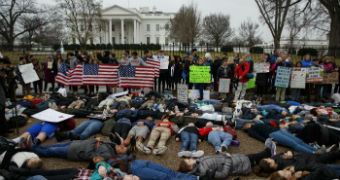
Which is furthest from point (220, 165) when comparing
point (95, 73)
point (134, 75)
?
point (95, 73)

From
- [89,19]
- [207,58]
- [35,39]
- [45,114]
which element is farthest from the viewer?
[35,39]

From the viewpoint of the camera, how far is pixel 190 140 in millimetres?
5672

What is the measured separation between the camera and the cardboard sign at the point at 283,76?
977cm

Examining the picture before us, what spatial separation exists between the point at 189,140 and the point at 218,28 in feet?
126

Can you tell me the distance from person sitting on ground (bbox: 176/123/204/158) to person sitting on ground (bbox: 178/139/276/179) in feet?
2.27

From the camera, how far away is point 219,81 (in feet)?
33.1

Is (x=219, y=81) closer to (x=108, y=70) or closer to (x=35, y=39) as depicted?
(x=108, y=70)

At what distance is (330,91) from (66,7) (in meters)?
23.0

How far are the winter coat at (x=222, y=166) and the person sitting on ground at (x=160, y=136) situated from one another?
1.10 meters

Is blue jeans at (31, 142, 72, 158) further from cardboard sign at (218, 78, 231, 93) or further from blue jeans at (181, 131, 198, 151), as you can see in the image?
cardboard sign at (218, 78, 231, 93)

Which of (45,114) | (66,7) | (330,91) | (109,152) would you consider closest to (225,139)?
(109,152)

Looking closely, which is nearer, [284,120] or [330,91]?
[284,120]

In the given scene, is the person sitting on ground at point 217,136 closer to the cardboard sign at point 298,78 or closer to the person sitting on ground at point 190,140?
the person sitting on ground at point 190,140

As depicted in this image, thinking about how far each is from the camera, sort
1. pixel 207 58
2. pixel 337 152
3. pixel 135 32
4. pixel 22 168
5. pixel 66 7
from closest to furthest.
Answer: pixel 22 168
pixel 337 152
pixel 207 58
pixel 66 7
pixel 135 32
